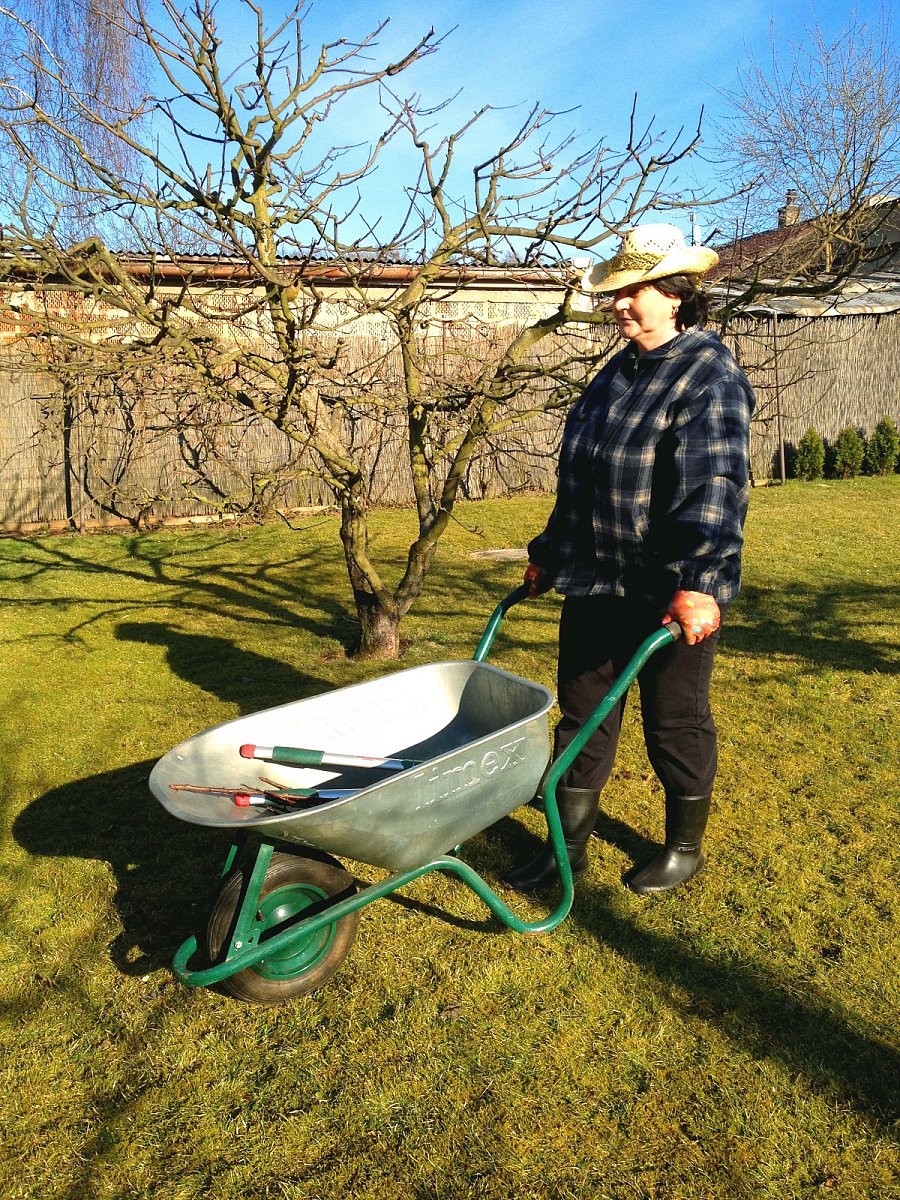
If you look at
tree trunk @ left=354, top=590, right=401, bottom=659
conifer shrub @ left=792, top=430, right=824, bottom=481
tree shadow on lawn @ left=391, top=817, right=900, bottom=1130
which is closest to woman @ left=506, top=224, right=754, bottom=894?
tree shadow on lawn @ left=391, top=817, right=900, bottom=1130

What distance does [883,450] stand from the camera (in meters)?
12.0

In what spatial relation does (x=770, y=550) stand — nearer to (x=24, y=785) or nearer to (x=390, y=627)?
(x=390, y=627)

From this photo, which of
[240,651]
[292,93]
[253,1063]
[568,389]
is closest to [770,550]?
[568,389]

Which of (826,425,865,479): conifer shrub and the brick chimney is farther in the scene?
(826,425,865,479): conifer shrub

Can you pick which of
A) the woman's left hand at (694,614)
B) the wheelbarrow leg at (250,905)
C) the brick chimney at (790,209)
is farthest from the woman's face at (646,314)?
the brick chimney at (790,209)

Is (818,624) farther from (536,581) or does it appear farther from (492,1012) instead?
(492,1012)

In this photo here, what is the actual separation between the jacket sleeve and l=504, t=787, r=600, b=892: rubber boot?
83 centimetres

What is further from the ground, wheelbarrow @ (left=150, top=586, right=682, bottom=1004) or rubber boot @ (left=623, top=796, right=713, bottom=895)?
wheelbarrow @ (left=150, top=586, right=682, bottom=1004)

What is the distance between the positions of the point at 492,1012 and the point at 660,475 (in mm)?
1437

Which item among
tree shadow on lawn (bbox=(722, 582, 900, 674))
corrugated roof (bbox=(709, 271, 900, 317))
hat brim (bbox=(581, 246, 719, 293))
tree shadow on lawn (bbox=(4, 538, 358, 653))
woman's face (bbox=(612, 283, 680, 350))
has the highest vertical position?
corrugated roof (bbox=(709, 271, 900, 317))

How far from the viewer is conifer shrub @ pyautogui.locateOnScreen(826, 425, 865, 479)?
1202 cm

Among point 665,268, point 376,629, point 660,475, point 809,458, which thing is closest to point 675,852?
point 660,475

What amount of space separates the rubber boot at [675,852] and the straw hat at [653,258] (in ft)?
4.89

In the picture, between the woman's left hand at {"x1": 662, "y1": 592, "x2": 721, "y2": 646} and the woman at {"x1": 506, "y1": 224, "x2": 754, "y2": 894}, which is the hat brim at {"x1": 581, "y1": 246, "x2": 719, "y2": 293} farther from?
the woman's left hand at {"x1": 662, "y1": 592, "x2": 721, "y2": 646}
